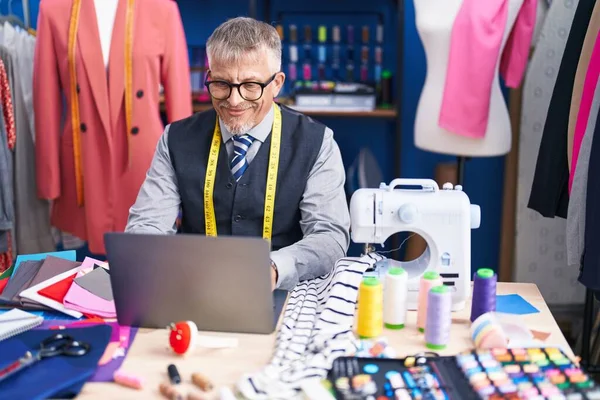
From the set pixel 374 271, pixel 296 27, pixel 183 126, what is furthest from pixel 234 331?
pixel 296 27

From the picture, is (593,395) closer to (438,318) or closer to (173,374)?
(438,318)

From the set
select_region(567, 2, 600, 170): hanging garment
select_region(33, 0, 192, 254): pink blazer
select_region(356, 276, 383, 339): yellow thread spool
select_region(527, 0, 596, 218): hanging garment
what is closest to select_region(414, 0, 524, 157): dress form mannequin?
select_region(527, 0, 596, 218): hanging garment

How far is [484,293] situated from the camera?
156 cm

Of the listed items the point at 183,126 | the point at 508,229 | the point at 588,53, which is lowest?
the point at 508,229

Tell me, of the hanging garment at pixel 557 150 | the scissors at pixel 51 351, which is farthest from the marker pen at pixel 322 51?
the scissors at pixel 51 351

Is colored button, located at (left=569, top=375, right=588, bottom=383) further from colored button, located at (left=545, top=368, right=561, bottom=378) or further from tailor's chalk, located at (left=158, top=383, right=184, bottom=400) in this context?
tailor's chalk, located at (left=158, top=383, right=184, bottom=400)

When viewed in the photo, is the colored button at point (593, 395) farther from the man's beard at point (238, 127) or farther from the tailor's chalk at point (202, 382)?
the man's beard at point (238, 127)

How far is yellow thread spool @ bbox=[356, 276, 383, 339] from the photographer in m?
1.50

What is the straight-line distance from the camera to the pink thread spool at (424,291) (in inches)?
60.0

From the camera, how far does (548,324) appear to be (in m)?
1.59

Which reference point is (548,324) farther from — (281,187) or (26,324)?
(26,324)

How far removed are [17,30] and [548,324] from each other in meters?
2.68

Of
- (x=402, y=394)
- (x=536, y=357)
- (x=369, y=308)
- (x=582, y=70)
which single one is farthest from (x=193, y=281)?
(x=582, y=70)

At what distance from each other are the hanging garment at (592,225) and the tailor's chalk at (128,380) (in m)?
1.48
